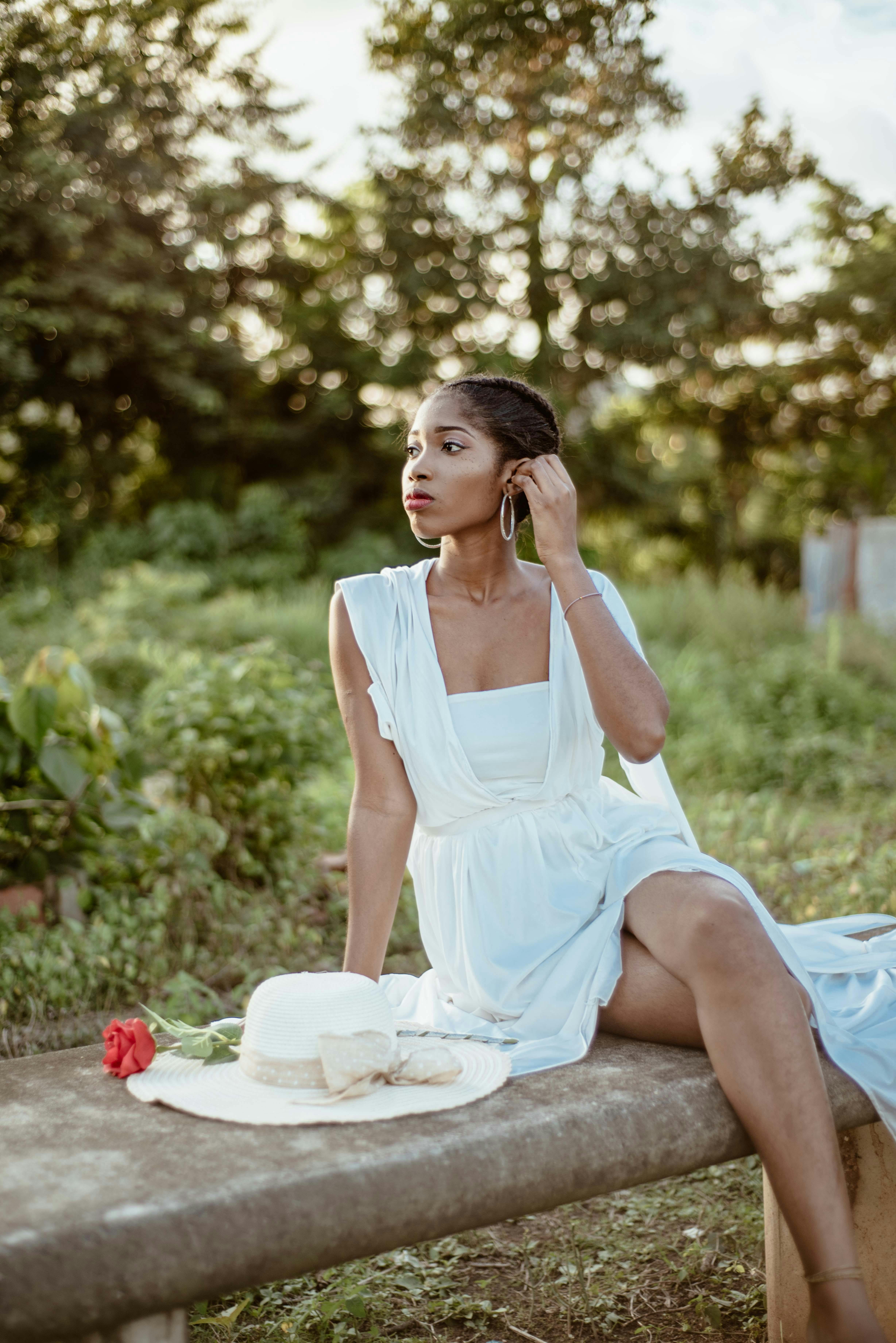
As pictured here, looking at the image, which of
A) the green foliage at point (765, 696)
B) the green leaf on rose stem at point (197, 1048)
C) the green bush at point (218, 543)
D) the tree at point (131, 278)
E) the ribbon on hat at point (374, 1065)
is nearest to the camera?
the ribbon on hat at point (374, 1065)

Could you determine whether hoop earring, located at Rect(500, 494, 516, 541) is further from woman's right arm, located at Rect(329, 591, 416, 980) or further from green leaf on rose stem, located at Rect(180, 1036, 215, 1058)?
green leaf on rose stem, located at Rect(180, 1036, 215, 1058)

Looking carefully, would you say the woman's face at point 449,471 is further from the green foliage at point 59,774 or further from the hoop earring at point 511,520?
the green foliage at point 59,774

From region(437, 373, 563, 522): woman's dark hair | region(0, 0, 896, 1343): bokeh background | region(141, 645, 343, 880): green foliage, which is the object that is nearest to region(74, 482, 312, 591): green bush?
region(0, 0, 896, 1343): bokeh background

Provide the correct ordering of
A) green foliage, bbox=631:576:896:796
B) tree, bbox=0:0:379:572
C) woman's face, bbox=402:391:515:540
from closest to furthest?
woman's face, bbox=402:391:515:540 < green foliage, bbox=631:576:896:796 < tree, bbox=0:0:379:572

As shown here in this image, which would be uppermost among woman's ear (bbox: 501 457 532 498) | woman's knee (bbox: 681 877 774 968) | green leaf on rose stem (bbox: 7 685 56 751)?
woman's ear (bbox: 501 457 532 498)

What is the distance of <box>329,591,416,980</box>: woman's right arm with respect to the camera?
226 centimetres

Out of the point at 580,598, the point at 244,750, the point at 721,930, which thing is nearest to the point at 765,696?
the point at 244,750

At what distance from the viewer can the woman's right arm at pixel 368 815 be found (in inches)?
89.0

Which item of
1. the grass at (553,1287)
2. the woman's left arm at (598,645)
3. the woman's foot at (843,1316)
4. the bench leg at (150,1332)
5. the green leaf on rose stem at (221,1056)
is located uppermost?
the woman's left arm at (598,645)

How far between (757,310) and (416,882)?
15283mm

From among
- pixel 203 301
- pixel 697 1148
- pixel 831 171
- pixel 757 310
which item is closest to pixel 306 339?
pixel 203 301

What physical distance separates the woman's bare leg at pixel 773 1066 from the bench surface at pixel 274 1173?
0.29ft

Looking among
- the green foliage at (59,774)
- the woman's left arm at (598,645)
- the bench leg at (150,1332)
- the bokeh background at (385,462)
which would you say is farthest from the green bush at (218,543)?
the bench leg at (150,1332)

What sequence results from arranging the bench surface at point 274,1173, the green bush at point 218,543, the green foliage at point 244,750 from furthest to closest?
the green bush at point 218,543
the green foliage at point 244,750
the bench surface at point 274,1173
